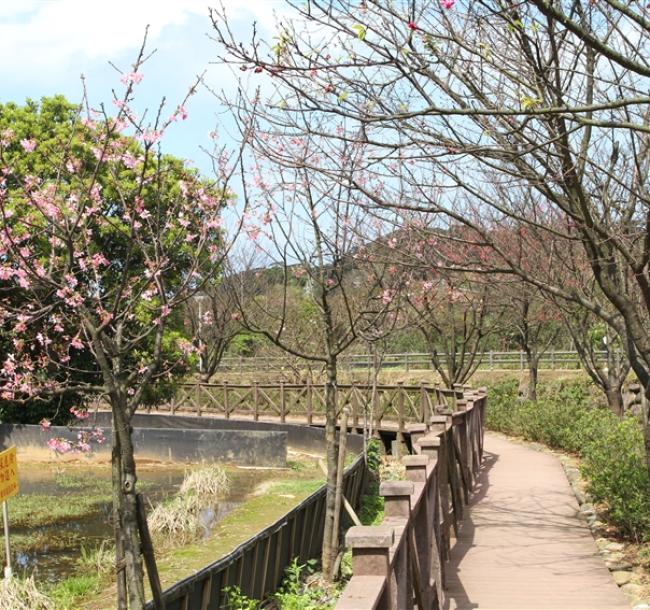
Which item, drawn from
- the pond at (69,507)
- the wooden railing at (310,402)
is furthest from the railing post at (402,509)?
the wooden railing at (310,402)

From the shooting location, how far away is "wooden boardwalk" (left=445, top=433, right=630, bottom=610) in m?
6.20

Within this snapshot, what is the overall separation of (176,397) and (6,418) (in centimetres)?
674

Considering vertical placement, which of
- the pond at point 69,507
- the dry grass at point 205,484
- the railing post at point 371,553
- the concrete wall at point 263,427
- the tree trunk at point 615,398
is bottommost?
the pond at point 69,507

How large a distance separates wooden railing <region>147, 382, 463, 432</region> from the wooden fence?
519cm

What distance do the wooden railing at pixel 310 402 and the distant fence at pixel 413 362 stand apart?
9.63 ft

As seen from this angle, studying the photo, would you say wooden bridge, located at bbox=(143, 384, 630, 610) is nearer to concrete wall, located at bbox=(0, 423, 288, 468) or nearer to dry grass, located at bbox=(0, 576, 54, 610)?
dry grass, located at bbox=(0, 576, 54, 610)

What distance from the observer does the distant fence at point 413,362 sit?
30000 millimetres

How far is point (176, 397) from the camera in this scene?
26.3 m

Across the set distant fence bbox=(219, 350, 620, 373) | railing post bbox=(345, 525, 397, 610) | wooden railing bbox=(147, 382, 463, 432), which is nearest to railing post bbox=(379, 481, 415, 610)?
railing post bbox=(345, 525, 397, 610)

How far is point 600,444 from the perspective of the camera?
33.0 ft

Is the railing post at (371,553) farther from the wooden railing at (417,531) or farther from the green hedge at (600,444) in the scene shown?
the green hedge at (600,444)

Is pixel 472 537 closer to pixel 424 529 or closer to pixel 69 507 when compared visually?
pixel 424 529

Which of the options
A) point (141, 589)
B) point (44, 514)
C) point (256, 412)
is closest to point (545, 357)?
point (256, 412)

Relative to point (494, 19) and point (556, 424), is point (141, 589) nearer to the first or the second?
point (494, 19)
